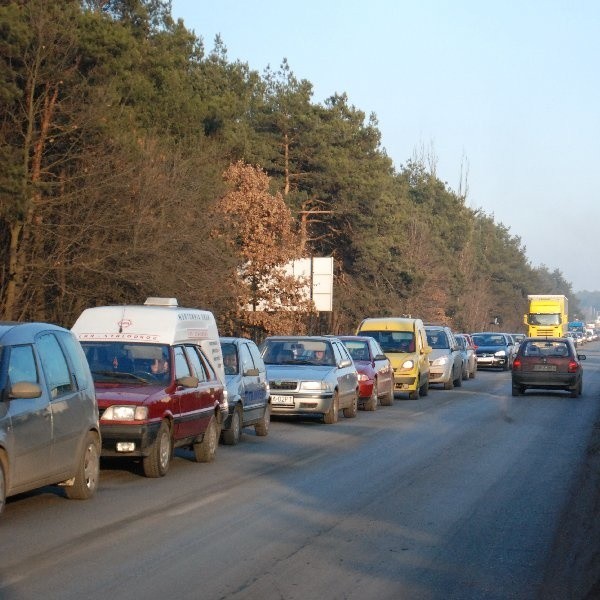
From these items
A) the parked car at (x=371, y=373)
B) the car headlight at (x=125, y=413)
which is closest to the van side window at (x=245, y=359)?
the car headlight at (x=125, y=413)

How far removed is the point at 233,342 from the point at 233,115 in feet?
109

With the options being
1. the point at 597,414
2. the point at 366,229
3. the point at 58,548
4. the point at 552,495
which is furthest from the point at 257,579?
the point at 366,229

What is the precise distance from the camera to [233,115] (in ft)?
167

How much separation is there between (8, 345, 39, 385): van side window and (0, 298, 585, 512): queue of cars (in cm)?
1

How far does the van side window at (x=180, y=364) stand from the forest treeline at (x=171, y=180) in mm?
17185

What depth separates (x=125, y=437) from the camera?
1299 cm

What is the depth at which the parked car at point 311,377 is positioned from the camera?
21594 mm

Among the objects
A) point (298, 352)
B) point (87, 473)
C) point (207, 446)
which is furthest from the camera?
point (298, 352)

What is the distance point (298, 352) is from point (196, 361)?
7.95 metres

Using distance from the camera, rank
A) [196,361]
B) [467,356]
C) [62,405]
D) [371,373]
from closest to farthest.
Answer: [62,405] → [196,361] → [371,373] → [467,356]

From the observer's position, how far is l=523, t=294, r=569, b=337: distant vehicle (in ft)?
234

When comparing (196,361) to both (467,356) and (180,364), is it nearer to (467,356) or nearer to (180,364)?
(180,364)

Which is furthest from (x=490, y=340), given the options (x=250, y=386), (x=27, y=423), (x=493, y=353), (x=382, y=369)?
(x=27, y=423)

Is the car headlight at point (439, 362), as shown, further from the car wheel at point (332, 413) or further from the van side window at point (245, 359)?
the van side window at point (245, 359)
